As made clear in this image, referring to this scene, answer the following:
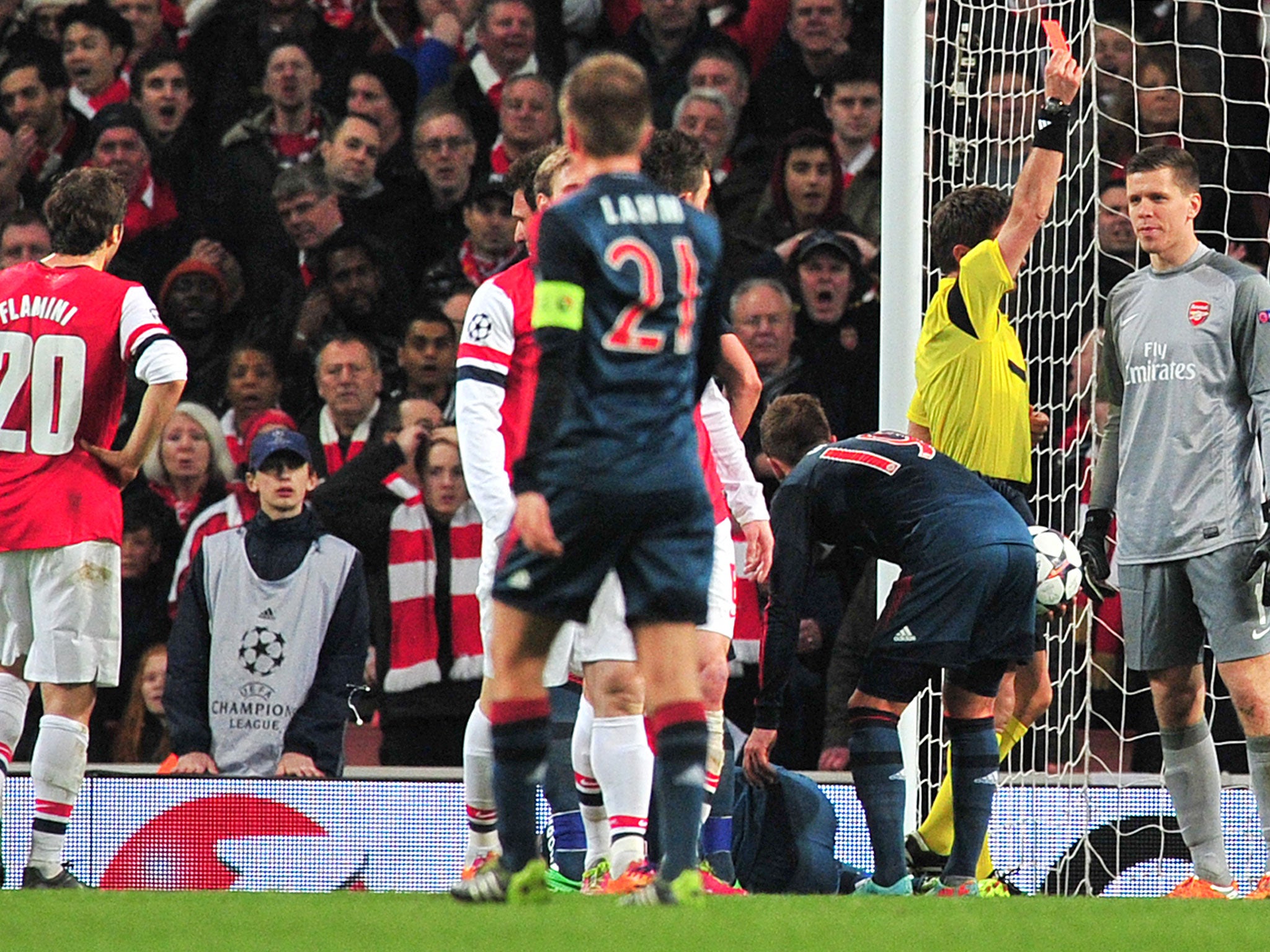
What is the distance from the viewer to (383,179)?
344 inches

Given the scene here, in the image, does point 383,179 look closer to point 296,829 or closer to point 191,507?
point 191,507

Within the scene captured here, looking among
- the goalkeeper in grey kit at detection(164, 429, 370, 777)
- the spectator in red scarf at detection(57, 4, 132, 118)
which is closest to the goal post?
the goalkeeper in grey kit at detection(164, 429, 370, 777)

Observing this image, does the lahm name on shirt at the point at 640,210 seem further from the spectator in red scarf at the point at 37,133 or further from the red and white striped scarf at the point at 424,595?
the spectator in red scarf at the point at 37,133

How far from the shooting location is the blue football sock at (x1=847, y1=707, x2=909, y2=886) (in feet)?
16.7

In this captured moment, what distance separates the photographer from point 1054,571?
591 cm

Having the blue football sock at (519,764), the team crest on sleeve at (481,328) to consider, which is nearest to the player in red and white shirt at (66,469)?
the team crest on sleeve at (481,328)

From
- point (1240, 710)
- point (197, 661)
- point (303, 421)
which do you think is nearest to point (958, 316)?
point (1240, 710)

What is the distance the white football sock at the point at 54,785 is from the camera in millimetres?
4910

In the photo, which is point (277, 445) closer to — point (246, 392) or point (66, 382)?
point (246, 392)

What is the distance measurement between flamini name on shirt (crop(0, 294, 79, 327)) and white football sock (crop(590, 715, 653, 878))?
1.99m

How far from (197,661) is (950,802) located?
291 cm

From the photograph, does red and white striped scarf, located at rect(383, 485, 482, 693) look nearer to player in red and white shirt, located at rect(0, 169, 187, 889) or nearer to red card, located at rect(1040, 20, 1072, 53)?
A: player in red and white shirt, located at rect(0, 169, 187, 889)

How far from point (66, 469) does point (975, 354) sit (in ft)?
9.06

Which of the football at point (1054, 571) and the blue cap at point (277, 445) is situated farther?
the blue cap at point (277, 445)
